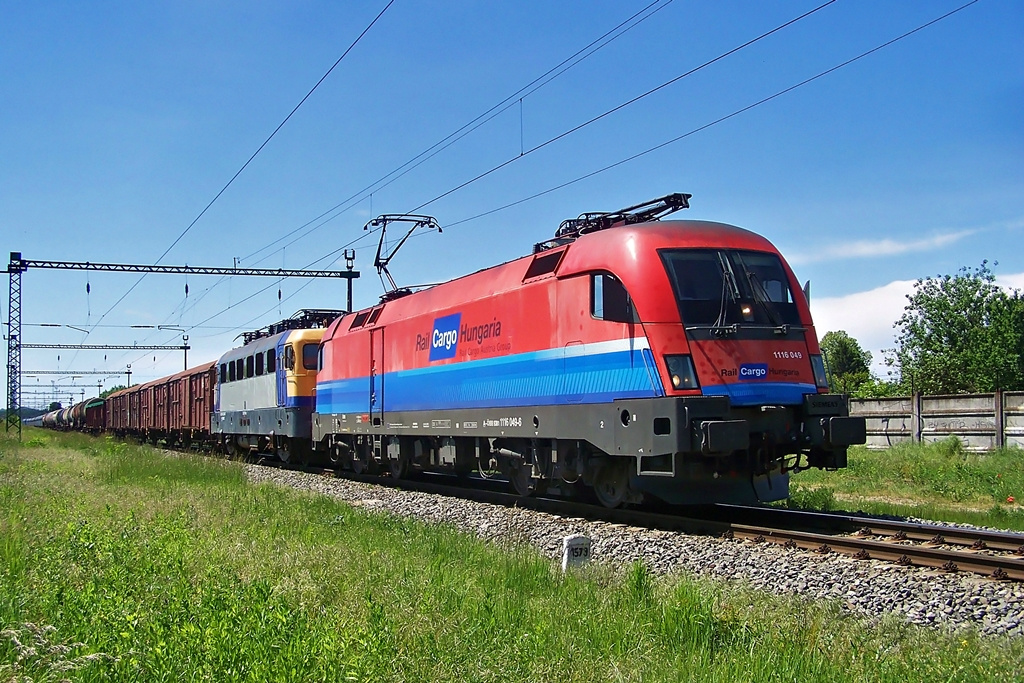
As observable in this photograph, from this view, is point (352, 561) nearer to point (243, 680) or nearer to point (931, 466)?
point (243, 680)

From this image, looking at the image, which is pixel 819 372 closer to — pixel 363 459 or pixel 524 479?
pixel 524 479

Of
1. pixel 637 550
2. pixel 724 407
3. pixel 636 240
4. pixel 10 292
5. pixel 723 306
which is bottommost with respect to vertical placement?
pixel 637 550

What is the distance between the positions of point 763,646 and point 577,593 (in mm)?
1833

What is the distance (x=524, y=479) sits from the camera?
14641 mm

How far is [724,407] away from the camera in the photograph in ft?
34.5

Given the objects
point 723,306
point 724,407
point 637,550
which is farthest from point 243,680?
point 723,306

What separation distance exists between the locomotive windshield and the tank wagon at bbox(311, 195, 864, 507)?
0.02 meters

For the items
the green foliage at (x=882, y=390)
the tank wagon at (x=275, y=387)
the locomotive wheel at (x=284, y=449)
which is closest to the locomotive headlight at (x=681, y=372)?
the tank wagon at (x=275, y=387)

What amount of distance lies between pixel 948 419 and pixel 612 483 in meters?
12.7

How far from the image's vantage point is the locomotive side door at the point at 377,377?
18906mm

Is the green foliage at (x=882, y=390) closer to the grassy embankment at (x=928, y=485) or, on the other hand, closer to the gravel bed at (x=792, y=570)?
the grassy embankment at (x=928, y=485)

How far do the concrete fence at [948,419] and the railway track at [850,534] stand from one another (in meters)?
9.82

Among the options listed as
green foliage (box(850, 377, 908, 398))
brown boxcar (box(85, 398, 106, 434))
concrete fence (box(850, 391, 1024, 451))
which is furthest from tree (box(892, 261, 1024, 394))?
brown boxcar (box(85, 398, 106, 434))

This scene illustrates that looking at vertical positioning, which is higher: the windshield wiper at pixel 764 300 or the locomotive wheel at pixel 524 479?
the windshield wiper at pixel 764 300
